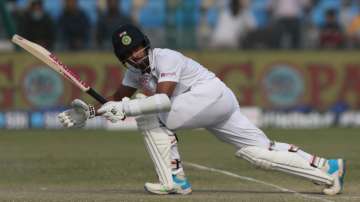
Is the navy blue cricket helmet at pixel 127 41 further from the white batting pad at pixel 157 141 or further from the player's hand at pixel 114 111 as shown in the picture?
the white batting pad at pixel 157 141

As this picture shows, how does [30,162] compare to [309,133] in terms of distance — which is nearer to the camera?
[30,162]

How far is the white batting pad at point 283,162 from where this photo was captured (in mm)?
7516

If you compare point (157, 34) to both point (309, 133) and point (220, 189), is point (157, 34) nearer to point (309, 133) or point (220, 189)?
point (309, 133)

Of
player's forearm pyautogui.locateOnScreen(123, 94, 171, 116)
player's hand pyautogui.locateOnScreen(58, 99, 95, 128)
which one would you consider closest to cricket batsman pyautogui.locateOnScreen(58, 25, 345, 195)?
player's hand pyautogui.locateOnScreen(58, 99, 95, 128)

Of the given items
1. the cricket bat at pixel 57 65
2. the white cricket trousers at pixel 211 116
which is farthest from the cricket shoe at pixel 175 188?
the cricket bat at pixel 57 65

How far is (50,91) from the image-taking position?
1655 cm

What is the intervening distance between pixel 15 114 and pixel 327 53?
17.4 feet

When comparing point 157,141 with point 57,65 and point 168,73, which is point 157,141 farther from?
point 57,65

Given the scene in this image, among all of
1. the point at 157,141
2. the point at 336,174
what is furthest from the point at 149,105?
the point at 336,174

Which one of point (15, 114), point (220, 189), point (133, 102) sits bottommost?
point (15, 114)

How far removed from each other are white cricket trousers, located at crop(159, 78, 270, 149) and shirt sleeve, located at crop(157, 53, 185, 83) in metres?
0.22

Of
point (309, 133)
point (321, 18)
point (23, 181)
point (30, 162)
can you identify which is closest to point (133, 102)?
point (23, 181)

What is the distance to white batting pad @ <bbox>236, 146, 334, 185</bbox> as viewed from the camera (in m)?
7.52

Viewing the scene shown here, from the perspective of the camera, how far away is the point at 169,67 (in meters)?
7.46
